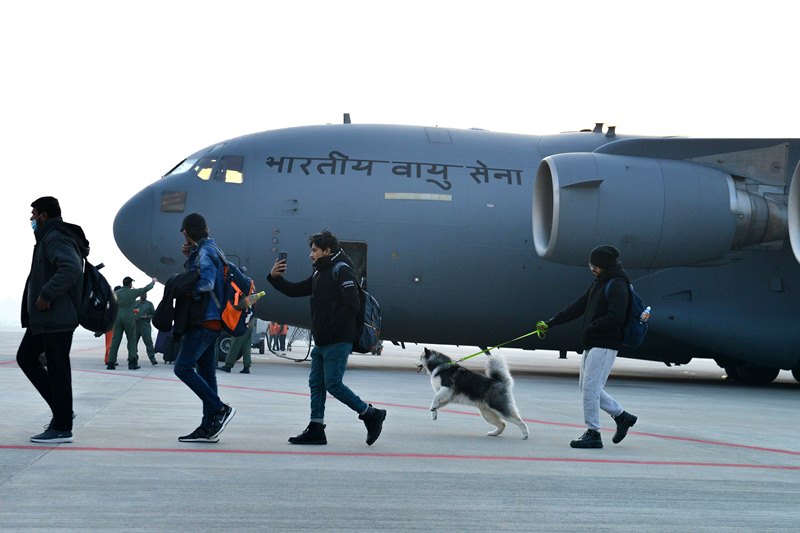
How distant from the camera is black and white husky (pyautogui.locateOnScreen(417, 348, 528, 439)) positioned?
9383 millimetres

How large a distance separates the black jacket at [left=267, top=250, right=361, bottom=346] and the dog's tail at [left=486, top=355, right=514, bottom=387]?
1.51 meters

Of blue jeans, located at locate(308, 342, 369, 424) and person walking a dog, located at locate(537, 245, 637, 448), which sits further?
person walking a dog, located at locate(537, 245, 637, 448)

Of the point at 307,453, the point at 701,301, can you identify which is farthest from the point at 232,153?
the point at 307,453

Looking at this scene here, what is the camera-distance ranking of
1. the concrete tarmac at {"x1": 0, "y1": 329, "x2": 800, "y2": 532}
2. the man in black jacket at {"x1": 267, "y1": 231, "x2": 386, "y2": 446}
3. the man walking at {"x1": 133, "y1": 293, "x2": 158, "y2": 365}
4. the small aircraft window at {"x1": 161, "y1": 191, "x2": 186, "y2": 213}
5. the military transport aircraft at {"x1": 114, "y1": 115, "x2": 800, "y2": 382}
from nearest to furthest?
the concrete tarmac at {"x1": 0, "y1": 329, "x2": 800, "y2": 532}
the man in black jacket at {"x1": 267, "y1": 231, "x2": 386, "y2": 446}
the military transport aircraft at {"x1": 114, "y1": 115, "x2": 800, "y2": 382}
the small aircraft window at {"x1": 161, "y1": 191, "x2": 186, "y2": 213}
the man walking at {"x1": 133, "y1": 293, "x2": 158, "y2": 365}

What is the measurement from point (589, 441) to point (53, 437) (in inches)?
168

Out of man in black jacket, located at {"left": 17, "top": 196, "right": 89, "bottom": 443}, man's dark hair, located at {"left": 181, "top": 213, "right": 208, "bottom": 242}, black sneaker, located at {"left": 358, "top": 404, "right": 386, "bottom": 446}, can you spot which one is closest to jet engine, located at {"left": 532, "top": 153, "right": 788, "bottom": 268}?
black sneaker, located at {"left": 358, "top": 404, "right": 386, "bottom": 446}

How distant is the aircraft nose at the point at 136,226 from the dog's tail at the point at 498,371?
35.6 feet

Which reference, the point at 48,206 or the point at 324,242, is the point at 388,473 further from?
the point at 48,206

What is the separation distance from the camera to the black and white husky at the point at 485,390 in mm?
9383

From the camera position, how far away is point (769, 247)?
18.4 metres

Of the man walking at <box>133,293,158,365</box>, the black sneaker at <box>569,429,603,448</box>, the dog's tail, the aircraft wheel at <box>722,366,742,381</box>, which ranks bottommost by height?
the aircraft wheel at <box>722,366,742,381</box>

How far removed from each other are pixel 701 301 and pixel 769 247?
4.84 ft

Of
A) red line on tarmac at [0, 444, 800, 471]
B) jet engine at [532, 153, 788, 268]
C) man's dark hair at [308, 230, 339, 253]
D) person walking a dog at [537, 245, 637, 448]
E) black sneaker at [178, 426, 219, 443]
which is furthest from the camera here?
jet engine at [532, 153, 788, 268]

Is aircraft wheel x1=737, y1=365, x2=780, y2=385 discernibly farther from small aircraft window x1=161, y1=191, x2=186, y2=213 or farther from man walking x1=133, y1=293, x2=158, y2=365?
man walking x1=133, y1=293, x2=158, y2=365
